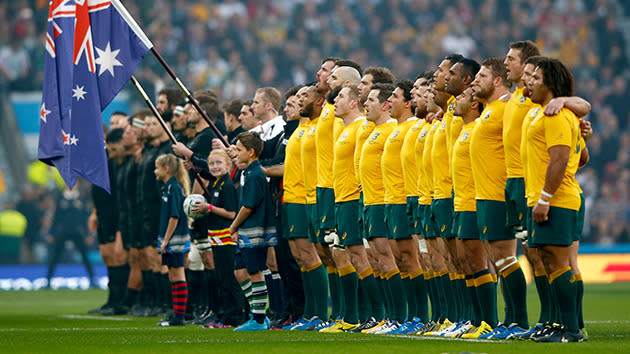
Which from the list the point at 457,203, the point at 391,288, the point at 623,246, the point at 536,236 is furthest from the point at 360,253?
the point at 623,246

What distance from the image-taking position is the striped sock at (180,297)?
1261cm

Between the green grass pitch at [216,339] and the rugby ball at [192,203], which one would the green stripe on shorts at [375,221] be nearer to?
the green grass pitch at [216,339]

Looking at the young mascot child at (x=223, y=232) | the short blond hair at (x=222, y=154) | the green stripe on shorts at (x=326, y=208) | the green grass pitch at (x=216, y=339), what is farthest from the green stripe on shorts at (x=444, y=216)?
the short blond hair at (x=222, y=154)

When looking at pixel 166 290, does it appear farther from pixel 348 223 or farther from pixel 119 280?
pixel 348 223

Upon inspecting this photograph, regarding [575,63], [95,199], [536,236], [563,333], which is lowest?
[563,333]

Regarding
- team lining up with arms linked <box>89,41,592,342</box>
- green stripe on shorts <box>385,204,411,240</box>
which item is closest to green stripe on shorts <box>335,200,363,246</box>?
team lining up with arms linked <box>89,41,592,342</box>

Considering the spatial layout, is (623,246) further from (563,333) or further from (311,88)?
(563,333)

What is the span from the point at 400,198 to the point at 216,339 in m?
2.05

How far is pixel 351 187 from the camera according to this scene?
10.7 metres

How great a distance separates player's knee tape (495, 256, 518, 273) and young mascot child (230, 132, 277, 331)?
108 inches

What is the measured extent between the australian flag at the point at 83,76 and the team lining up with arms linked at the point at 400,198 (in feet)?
3.33

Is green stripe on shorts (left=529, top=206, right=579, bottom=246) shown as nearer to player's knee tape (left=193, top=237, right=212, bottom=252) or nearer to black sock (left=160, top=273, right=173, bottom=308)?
player's knee tape (left=193, top=237, right=212, bottom=252)

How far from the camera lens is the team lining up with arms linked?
8.53 m

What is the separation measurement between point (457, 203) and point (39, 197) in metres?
16.5
